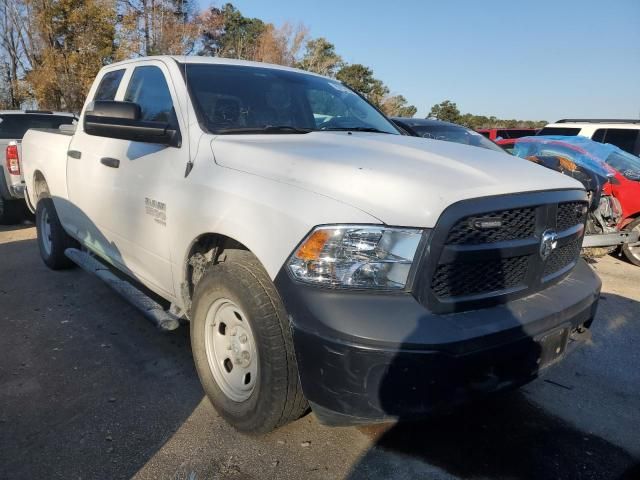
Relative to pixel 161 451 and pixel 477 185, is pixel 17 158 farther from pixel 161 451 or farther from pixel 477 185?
pixel 477 185

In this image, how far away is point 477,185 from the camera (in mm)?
2174

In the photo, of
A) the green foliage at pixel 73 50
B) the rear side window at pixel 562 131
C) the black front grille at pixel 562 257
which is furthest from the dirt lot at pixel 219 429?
the green foliage at pixel 73 50

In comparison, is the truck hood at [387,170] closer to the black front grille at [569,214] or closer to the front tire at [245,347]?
the black front grille at [569,214]

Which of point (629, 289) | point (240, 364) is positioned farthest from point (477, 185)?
point (629, 289)

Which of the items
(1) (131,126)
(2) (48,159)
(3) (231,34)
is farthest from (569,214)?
(3) (231,34)

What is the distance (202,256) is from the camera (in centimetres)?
289

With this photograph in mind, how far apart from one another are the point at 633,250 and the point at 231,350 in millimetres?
6587

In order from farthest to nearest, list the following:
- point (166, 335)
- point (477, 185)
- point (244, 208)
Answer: point (166, 335) → point (244, 208) → point (477, 185)

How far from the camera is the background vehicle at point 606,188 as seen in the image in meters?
6.40

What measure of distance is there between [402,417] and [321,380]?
13.9 inches

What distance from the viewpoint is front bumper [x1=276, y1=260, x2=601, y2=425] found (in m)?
1.92

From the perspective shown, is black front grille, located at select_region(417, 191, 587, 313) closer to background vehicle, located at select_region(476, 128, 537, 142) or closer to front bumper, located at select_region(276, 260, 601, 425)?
front bumper, located at select_region(276, 260, 601, 425)

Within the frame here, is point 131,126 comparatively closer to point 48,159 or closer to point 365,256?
point 365,256

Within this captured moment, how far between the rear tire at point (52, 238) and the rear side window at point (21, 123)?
3851mm
